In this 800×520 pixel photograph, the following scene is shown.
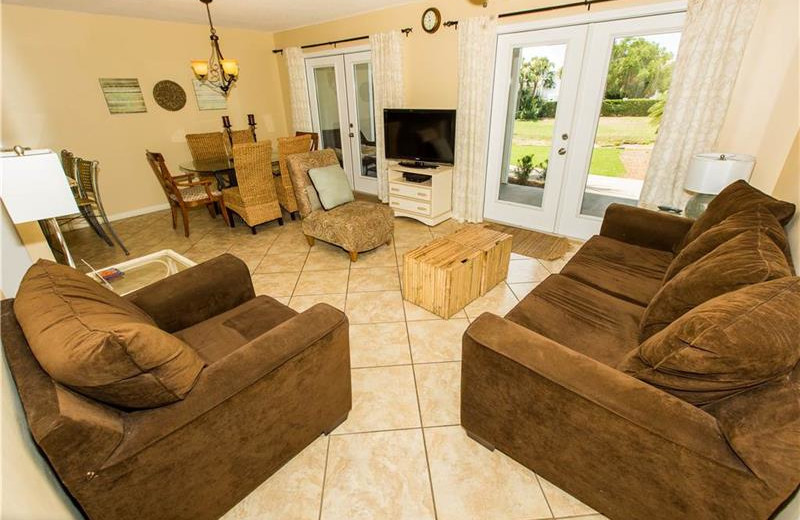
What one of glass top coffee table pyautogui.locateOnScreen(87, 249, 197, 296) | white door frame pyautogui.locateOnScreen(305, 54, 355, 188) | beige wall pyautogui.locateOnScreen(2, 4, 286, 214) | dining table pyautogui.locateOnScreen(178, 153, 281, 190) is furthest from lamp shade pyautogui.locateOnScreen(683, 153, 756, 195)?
beige wall pyautogui.locateOnScreen(2, 4, 286, 214)

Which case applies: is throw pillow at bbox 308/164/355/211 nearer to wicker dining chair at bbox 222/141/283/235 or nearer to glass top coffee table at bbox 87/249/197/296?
wicker dining chair at bbox 222/141/283/235

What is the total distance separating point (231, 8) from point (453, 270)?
395cm

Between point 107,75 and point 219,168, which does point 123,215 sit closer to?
point 107,75

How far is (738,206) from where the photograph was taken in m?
1.80

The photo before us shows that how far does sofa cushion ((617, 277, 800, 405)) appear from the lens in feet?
2.80

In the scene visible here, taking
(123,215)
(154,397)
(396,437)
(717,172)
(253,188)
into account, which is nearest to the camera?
(154,397)

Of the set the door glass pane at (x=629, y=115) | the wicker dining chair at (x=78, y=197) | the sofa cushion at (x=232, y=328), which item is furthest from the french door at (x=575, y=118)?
the wicker dining chair at (x=78, y=197)

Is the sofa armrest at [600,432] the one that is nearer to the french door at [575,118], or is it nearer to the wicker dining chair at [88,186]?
the french door at [575,118]

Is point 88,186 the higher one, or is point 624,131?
point 624,131

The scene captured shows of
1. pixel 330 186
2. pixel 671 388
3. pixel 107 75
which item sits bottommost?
pixel 671 388

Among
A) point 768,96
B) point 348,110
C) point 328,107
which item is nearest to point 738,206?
point 768,96

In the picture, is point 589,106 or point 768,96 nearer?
point 768,96

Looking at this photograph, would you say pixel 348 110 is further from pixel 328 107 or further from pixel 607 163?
pixel 607 163

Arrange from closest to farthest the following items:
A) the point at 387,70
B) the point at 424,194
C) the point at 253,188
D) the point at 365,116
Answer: the point at 253,188 < the point at 424,194 < the point at 387,70 < the point at 365,116
